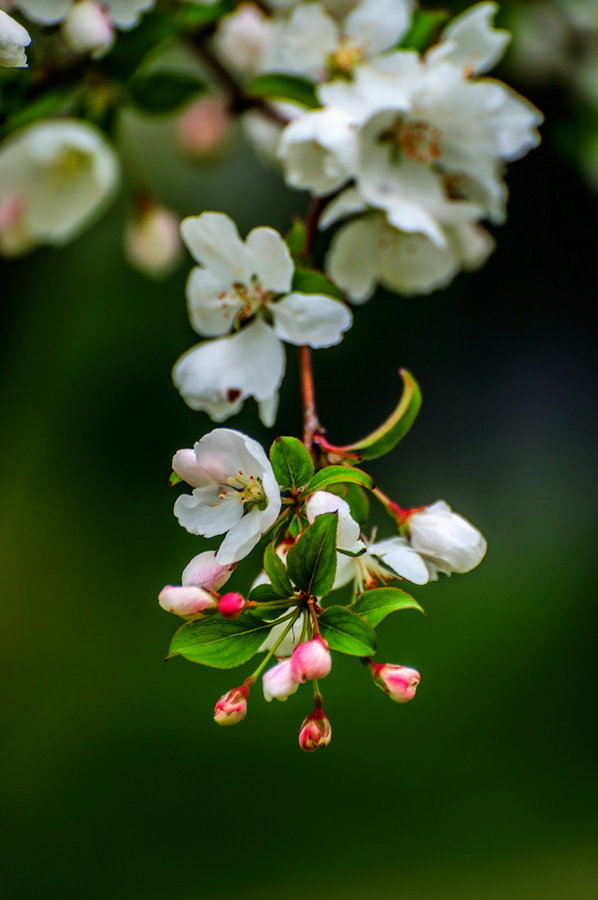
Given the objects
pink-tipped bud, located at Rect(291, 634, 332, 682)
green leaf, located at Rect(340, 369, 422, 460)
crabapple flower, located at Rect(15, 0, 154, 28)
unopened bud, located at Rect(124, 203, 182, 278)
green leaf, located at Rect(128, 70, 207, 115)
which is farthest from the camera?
unopened bud, located at Rect(124, 203, 182, 278)

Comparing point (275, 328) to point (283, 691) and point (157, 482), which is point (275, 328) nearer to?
point (283, 691)

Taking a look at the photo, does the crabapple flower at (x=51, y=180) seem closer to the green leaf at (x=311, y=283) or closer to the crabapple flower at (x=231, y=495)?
the green leaf at (x=311, y=283)

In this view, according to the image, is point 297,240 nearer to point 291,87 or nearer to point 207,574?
point 291,87

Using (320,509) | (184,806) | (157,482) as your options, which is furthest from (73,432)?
(320,509)

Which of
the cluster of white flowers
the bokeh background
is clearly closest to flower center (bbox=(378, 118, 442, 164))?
the cluster of white flowers

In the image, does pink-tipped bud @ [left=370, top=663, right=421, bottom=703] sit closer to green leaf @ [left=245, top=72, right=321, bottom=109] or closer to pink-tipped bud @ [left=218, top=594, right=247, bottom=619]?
pink-tipped bud @ [left=218, top=594, right=247, bottom=619]

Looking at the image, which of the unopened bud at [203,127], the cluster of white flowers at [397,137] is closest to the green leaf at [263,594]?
the cluster of white flowers at [397,137]

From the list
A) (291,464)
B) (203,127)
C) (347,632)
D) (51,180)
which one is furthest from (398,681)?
(203,127)
